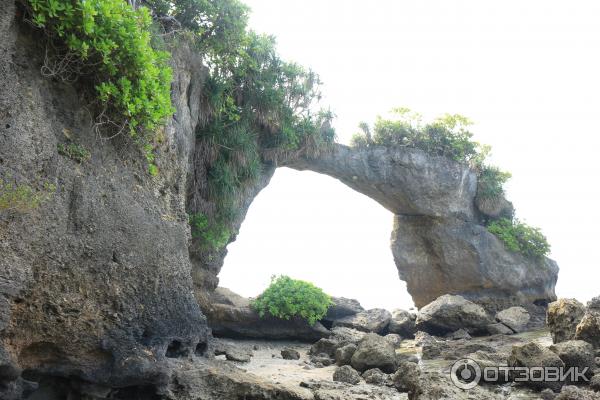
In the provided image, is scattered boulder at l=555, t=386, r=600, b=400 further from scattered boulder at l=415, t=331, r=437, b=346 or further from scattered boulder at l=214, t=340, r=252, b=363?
scattered boulder at l=415, t=331, r=437, b=346

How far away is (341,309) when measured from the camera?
15.3 metres

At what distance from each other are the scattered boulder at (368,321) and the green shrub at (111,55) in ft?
34.9

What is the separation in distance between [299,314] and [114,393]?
839 centimetres

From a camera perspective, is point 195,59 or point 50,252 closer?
point 50,252

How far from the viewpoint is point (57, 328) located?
4461 millimetres

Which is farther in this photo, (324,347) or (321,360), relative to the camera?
(324,347)

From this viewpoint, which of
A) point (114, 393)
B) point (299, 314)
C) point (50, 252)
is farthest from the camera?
point (299, 314)

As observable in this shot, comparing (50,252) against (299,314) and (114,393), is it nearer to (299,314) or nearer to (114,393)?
(114,393)

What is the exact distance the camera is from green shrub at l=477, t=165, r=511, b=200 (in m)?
18.2

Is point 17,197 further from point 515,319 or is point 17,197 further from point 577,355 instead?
point 515,319

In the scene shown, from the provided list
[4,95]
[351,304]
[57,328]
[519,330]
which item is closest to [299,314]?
[351,304]

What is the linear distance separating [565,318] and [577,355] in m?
2.74

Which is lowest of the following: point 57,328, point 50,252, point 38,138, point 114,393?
point 114,393

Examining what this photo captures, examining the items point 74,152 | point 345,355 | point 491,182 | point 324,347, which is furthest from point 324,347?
point 491,182
